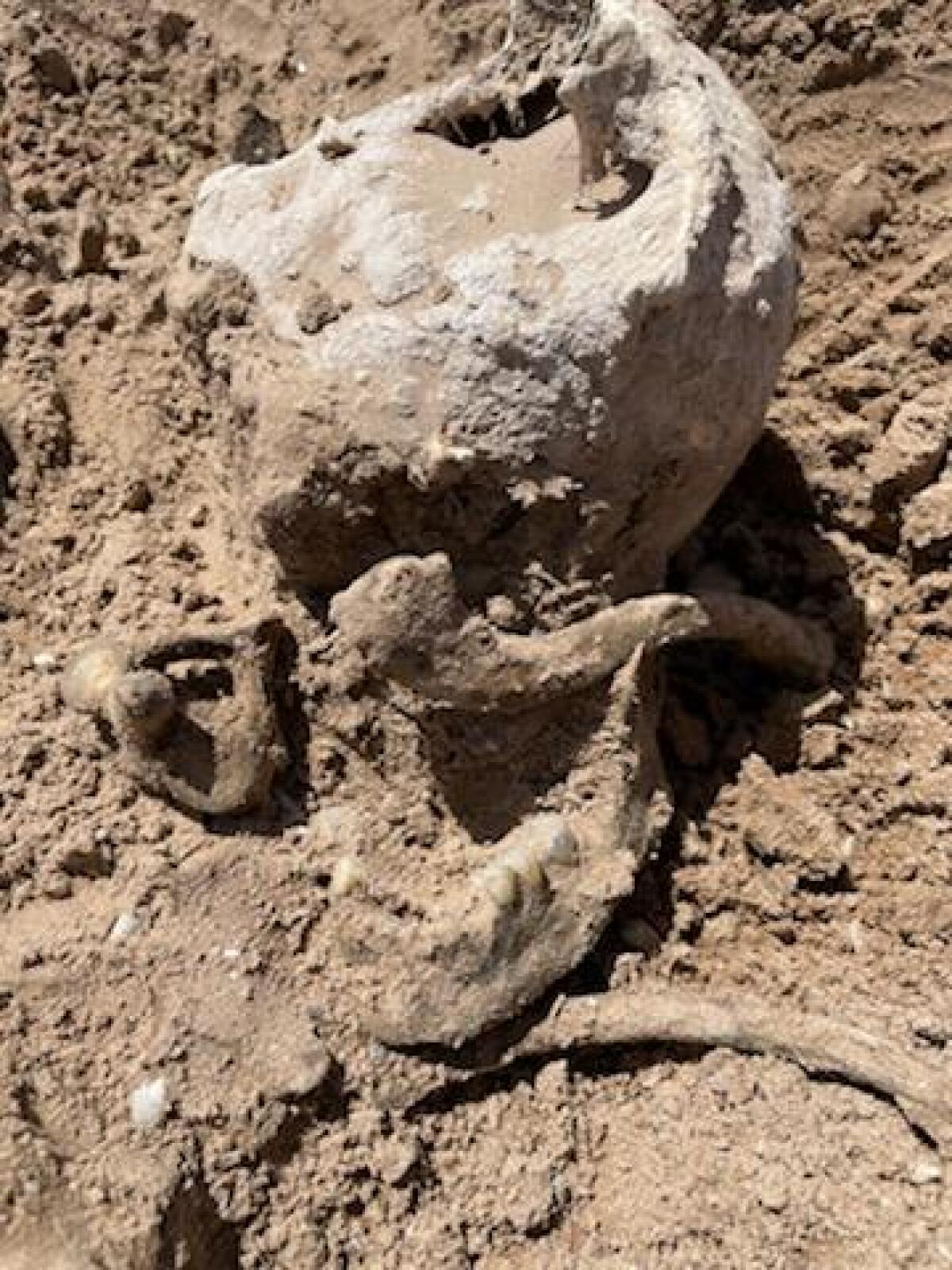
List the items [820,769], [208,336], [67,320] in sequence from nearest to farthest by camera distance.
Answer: [208,336]
[820,769]
[67,320]

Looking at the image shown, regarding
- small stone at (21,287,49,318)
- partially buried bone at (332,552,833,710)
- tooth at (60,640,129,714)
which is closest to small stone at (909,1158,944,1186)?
partially buried bone at (332,552,833,710)

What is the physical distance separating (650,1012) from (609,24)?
1.25 m

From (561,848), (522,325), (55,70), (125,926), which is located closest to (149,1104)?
(125,926)

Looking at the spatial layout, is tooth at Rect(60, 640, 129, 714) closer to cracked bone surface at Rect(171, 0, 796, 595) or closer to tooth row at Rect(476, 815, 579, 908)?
cracked bone surface at Rect(171, 0, 796, 595)

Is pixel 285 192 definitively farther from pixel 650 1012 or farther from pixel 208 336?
pixel 650 1012

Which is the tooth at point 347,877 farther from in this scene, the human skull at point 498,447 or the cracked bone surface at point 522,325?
the cracked bone surface at point 522,325

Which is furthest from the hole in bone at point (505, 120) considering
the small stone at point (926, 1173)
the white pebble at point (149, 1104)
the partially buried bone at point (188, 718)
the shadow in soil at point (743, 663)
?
the small stone at point (926, 1173)

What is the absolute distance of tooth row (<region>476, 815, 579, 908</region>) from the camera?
6.17ft

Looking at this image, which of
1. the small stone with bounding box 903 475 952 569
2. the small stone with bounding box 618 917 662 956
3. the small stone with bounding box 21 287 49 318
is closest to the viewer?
the small stone with bounding box 618 917 662 956

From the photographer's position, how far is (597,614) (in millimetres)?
1925

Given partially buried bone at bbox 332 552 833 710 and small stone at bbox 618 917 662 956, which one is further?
small stone at bbox 618 917 662 956

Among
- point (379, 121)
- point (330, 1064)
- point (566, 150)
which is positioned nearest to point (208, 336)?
point (379, 121)

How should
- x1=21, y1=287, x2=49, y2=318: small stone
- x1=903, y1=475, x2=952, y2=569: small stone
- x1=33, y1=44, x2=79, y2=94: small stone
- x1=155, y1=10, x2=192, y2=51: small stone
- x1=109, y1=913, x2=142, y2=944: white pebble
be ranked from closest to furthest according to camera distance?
x1=109, y1=913, x2=142, y2=944: white pebble, x1=903, y1=475, x2=952, y2=569: small stone, x1=21, y1=287, x2=49, y2=318: small stone, x1=33, y1=44, x2=79, y2=94: small stone, x1=155, y1=10, x2=192, y2=51: small stone

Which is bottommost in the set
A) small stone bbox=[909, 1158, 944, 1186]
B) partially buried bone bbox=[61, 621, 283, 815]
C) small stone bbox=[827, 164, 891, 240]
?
small stone bbox=[909, 1158, 944, 1186]
